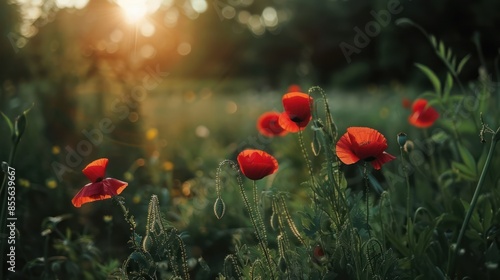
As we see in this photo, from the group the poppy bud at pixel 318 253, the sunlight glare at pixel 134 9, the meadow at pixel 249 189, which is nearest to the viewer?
the meadow at pixel 249 189

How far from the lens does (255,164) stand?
164cm

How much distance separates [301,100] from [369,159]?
0.26 metres

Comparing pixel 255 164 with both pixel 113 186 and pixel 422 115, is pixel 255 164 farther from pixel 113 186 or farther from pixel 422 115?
pixel 422 115

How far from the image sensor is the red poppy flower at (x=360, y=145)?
161 centimetres

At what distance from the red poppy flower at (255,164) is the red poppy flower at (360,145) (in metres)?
0.20

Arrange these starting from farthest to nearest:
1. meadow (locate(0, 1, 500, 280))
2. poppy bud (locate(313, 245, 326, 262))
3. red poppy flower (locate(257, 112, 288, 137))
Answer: red poppy flower (locate(257, 112, 288, 137)) → poppy bud (locate(313, 245, 326, 262)) → meadow (locate(0, 1, 500, 280))

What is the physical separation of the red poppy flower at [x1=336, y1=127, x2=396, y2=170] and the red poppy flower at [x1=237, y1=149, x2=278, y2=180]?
0.20 meters

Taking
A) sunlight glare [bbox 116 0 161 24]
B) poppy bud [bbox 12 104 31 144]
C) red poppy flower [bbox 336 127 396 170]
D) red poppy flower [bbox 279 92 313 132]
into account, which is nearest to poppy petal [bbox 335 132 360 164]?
red poppy flower [bbox 336 127 396 170]

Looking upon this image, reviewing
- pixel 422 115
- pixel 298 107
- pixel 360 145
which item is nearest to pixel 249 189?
pixel 422 115

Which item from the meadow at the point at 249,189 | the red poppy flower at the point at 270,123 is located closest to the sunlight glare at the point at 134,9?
the meadow at the point at 249,189

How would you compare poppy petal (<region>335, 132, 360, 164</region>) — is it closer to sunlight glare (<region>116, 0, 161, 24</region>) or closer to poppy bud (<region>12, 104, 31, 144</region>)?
poppy bud (<region>12, 104, 31, 144</region>)

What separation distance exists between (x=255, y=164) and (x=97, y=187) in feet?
1.47

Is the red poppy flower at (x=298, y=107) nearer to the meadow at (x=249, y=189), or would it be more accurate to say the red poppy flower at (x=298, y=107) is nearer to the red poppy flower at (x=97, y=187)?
the meadow at (x=249, y=189)

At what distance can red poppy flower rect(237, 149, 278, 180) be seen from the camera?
164 cm
